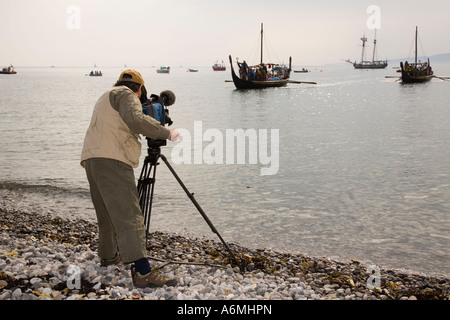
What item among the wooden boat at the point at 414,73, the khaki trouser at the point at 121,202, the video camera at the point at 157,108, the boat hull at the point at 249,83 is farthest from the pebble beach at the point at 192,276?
the wooden boat at the point at 414,73

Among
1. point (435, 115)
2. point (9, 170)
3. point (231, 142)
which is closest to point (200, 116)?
point (231, 142)

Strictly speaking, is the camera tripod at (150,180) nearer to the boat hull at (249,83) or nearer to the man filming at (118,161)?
the man filming at (118,161)

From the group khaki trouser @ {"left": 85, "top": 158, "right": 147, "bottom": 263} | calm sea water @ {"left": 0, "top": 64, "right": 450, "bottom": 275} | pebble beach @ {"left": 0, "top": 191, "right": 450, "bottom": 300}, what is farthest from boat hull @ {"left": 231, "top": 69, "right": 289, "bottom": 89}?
khaki trouser @ {"left": 85, "top": 158, "right": 147, "bottom": 263}

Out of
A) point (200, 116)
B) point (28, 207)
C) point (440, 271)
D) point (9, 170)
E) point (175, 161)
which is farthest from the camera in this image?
point (200, 116)

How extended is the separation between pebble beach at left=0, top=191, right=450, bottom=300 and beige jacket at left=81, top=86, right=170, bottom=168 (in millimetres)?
1379

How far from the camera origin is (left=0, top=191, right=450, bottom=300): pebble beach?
14.8ft

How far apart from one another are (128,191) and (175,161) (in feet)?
44.3

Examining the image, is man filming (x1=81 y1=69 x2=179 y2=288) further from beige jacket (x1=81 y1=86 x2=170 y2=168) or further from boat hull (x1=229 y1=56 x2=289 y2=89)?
boat hull (x1=229 y1=56 x2=289 y2=89)

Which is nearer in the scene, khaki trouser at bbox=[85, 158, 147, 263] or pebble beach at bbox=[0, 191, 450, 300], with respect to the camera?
khaki trouser at bbox=[85, 158, 147, 263]

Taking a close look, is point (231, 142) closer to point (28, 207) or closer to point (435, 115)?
point (28, 207)

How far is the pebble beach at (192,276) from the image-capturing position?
4516 mm

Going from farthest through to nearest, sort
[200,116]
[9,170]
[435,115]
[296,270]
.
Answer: [200,116] < [435,115] < [9,170] < [296,270]
